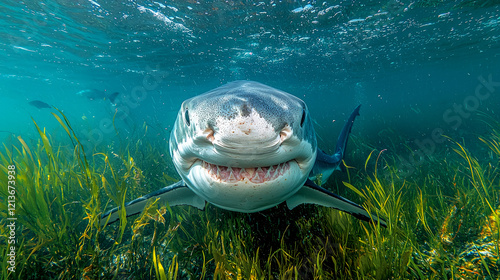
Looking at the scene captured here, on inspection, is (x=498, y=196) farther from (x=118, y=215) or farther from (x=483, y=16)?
(x=483, y=16)

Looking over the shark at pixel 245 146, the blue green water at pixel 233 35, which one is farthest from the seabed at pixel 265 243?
the blue green water at pixel 233 35

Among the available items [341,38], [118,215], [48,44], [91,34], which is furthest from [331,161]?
[48,44]

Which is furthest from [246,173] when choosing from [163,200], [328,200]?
[163,200]

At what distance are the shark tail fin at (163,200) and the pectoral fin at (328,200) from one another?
4.25 ft

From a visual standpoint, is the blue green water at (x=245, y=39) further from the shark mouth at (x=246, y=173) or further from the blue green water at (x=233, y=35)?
the shark mouth at (x=246, y=173)

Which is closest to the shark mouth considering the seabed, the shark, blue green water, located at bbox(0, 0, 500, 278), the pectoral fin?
the shark

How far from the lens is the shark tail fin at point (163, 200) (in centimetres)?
255

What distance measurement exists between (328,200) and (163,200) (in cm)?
211

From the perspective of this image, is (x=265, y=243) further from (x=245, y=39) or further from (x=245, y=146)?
(x=245, y=39)

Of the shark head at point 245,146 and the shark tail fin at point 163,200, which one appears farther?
the shark tail fin at point 163,200

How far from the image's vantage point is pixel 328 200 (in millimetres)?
2719

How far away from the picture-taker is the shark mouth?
5.69 ft

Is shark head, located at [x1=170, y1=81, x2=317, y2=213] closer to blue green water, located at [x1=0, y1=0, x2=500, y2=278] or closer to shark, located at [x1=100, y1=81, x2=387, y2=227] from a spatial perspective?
shark, located at [x1=100, y1=81, x2=387, y2=227]

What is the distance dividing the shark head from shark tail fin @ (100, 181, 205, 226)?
0.88 meters
